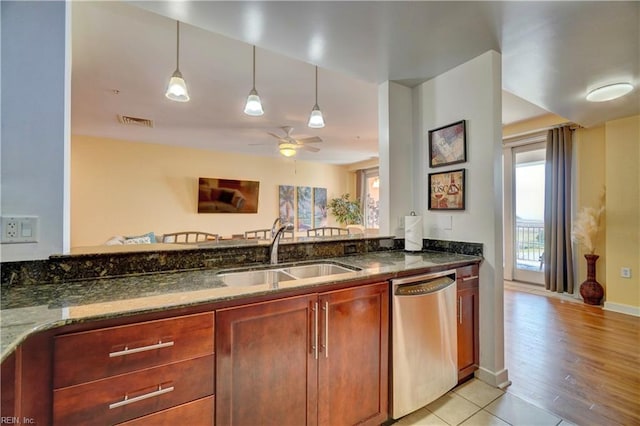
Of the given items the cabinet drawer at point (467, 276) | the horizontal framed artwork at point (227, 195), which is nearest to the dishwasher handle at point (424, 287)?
the cabinet drawer at point (467, 276)

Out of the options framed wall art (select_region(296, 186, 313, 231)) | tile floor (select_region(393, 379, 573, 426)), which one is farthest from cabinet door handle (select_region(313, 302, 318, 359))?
framed wall art (select_region(296, 186, 313, 231))

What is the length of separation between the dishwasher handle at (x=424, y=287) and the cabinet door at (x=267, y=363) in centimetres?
59

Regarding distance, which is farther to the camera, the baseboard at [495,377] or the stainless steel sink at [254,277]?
the baseboard at [495,377]

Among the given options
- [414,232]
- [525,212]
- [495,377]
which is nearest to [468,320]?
[495,377]

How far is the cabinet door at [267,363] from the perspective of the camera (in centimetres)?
112

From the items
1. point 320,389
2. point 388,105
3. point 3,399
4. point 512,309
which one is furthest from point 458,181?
point 3,399

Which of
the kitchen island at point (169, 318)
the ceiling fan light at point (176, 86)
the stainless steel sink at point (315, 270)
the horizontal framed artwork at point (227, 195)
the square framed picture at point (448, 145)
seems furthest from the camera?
the horizontal framed artwork at point (227, 195)

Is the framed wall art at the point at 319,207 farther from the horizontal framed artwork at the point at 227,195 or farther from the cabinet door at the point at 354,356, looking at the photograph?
the cabinet door at the point at 354,356

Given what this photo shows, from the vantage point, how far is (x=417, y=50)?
6.75ft

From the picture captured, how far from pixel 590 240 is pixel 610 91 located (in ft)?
6.53

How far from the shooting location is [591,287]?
3596mm

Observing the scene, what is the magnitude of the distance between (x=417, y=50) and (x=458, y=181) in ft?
3.50

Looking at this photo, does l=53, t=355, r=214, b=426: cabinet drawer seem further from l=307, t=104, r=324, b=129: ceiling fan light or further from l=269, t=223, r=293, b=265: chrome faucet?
l=307, t=104, r=324, b=129: ceiling fan light

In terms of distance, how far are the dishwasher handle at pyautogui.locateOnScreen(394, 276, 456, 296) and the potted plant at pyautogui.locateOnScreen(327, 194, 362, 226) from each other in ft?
17.3
